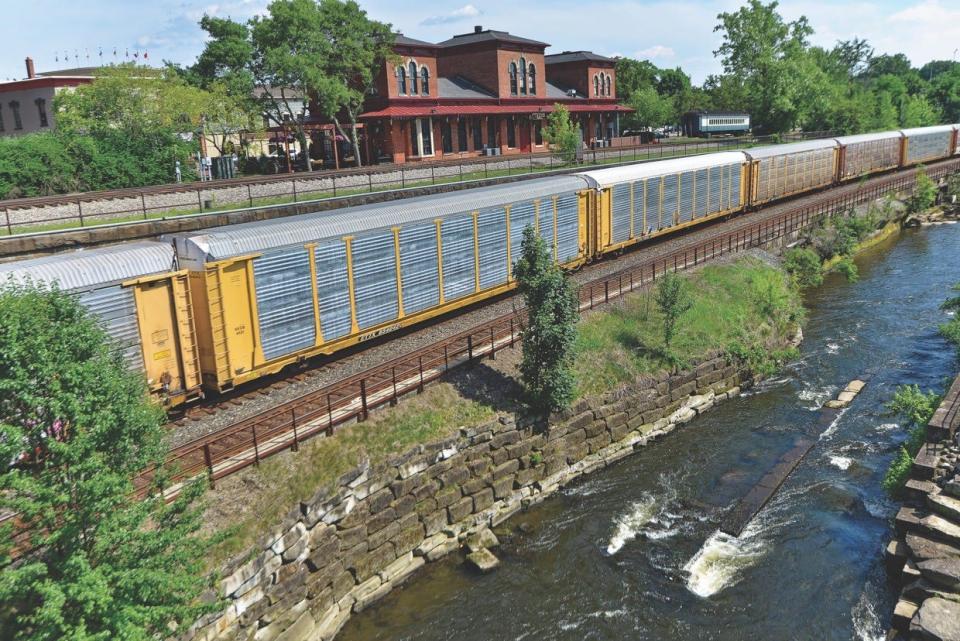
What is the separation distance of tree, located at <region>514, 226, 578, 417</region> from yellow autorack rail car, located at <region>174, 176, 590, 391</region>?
3.54 m

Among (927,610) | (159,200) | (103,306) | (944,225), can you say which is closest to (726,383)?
(927,610)

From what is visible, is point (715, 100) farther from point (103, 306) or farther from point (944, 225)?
point (103, 306)

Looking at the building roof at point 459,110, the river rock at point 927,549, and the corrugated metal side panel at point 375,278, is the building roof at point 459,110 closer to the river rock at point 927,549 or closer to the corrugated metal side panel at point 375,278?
the corrugated metal side panel at point 375,278

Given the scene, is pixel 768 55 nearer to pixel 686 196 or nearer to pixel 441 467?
pixel 686 196

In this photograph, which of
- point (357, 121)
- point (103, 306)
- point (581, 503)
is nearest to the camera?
point (103, 306)

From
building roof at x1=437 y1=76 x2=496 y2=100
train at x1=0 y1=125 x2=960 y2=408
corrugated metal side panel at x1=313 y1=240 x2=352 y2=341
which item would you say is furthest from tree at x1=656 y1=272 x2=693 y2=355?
building roof at x1=437 y1=76 x2=496 y2=100

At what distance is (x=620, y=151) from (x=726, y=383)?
4268 centimetres

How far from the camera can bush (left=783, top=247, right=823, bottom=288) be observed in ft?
110

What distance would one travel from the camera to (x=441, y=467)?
16.4 metres

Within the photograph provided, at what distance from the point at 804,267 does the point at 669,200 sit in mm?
7217

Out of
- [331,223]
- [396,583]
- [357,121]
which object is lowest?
[396,583]

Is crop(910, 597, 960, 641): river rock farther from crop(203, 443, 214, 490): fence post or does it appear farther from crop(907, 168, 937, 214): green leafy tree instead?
crop(907, 168, 937, 214): green leafy tree

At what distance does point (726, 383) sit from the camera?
926 inches

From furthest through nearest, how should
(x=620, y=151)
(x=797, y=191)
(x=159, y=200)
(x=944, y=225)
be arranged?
1. (x=620, y=151)
2. (x=944, y=225)
3. (x=797, y=191)
4. (x=159, y=200)
